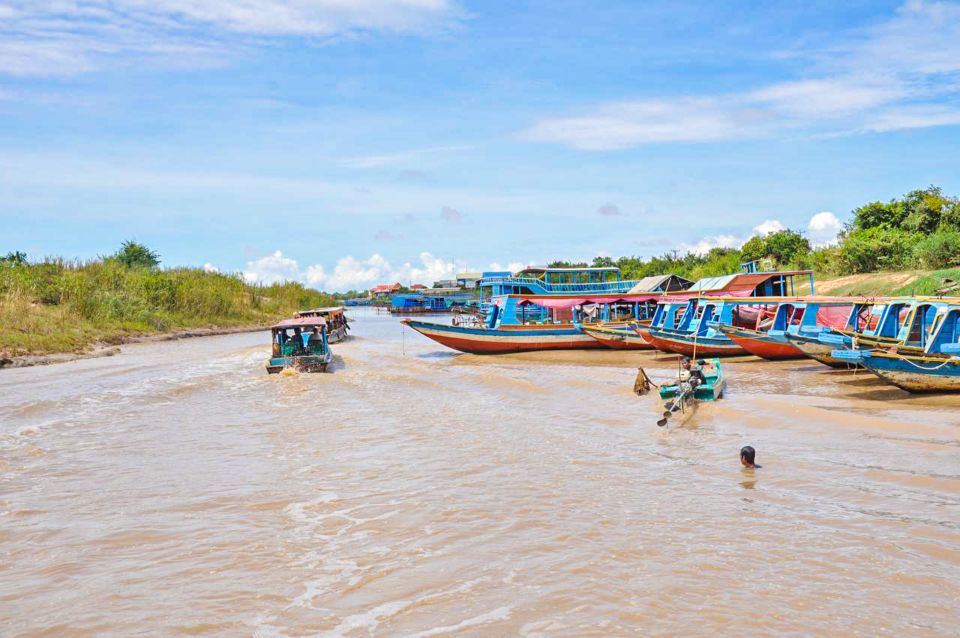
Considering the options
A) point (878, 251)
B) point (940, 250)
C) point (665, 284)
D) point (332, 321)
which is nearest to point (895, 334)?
point (940, 250)

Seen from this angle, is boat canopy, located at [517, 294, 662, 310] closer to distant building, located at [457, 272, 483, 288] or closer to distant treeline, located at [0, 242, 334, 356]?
distant treeline, located at [0, 242, 334, 356]

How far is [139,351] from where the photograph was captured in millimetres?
29766

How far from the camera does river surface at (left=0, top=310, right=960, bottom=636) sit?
539 centimetres

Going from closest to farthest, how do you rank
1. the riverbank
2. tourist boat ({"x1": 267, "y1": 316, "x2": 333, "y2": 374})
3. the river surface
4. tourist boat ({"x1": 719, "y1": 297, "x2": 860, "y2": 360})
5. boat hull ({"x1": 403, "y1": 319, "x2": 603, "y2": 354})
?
the river surface → tourist boat ({"x1": 719, "y1": 297, "x2": 860, "y2": 360}) → tourist boat ({"x1": 267, "y1": 316, "x2": 333, "y2": 374}) → the riverbank → boat hull ({"x1": 403, "y1": 319, "x2": 603, "y2": 354})

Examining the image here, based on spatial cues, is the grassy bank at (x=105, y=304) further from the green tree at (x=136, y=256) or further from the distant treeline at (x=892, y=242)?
the distant treeline at (x=892, y=242)

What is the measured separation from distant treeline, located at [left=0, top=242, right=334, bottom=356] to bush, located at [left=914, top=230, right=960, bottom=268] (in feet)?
115

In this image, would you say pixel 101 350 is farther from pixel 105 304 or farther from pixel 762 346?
pixel 762 346

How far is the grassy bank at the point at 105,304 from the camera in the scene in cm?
2673

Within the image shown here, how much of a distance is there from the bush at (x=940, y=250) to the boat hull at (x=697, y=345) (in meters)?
12.2

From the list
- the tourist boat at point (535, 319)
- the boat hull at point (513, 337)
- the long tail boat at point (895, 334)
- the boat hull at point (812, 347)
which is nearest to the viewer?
the long tail boat at point (895, 334)

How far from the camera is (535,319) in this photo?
1164 inches

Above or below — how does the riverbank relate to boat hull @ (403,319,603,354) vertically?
above

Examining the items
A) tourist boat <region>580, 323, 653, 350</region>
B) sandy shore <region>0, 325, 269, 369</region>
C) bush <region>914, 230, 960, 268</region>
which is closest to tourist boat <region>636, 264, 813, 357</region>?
tourist boat <region>580, 323, 653, 350</region>

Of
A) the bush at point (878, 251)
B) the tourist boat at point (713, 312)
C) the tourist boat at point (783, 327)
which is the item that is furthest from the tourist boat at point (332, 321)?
the bush at point (878, 251)
